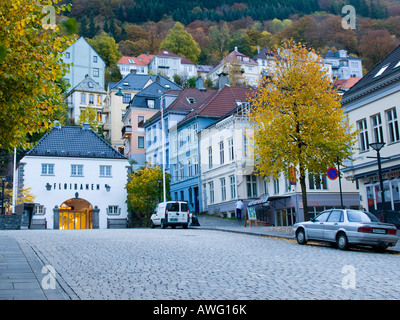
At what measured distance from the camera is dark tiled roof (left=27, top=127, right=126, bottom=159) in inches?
2226

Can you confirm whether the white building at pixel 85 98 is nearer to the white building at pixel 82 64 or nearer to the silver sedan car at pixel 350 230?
the white building at pixel 82 64

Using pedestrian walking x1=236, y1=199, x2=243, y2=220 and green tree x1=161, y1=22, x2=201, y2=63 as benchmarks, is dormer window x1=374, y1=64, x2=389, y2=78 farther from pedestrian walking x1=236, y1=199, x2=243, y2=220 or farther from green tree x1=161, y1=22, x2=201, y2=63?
green tree x1=161, y1=22, x2=201, y2=63

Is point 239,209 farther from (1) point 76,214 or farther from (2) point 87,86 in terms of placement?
(2) point 87,86

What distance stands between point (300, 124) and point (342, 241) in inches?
346

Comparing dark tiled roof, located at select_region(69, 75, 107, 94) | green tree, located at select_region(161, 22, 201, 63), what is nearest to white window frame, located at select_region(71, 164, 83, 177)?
dark tiled roof, located at select_region(69, 75, 107, 94)

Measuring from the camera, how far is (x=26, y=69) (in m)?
11.3

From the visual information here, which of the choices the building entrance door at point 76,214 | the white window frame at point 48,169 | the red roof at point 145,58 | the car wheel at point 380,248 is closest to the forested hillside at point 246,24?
the red roof at point 145,58

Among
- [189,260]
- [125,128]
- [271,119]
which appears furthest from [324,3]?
[189,260]

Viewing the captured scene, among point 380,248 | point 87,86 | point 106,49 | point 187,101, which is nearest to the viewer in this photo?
point 380,248

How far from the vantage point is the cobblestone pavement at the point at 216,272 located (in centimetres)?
927

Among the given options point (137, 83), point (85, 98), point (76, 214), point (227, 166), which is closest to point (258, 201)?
point (227, 166)

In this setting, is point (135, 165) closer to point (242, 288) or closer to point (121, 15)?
point (242, 288)

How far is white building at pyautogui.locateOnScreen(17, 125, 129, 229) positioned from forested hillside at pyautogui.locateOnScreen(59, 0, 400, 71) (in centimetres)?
6264

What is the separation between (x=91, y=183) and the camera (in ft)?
187
